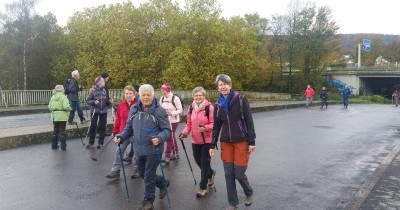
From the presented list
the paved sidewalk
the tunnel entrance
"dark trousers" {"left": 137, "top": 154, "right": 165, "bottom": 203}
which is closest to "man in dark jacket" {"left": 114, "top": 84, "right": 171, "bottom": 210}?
"dark trousers" {"left": 137, "top": 154, "right": 165, "bottom": 203}

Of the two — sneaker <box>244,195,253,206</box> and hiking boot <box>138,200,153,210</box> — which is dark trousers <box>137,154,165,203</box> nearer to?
hiking boot <box>138,200,153,210</box>

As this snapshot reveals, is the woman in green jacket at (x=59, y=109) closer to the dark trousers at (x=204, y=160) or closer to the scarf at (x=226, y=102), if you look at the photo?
the dark trousers at (x=204, y=160)

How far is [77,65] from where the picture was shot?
1628 inches

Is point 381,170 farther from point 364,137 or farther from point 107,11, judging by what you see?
point 107,11

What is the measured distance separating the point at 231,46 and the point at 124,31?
11.1m

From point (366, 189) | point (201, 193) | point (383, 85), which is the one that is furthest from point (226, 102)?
point (383, 85)

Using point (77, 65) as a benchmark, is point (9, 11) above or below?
above

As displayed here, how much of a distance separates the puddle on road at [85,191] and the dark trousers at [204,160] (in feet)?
5.29

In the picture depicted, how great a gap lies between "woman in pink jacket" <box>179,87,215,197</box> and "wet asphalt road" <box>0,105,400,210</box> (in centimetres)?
33

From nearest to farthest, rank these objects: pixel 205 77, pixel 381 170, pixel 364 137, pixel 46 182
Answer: pixel 46 182, pixel 381 170, pixel 364 137, pixel 205 77

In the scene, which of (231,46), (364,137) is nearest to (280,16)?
(231,46)

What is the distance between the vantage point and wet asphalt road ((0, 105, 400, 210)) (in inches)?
231

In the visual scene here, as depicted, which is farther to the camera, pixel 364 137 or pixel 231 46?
pixel 231 46

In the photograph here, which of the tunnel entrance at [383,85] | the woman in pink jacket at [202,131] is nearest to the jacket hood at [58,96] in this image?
the woman in pink jacket at [202,131]
